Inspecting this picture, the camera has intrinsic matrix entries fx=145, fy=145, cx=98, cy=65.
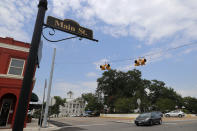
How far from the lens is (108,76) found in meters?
56.6

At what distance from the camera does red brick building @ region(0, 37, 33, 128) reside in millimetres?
13938

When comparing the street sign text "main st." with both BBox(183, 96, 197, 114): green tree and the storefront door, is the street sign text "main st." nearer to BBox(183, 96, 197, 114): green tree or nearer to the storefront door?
the storefront door

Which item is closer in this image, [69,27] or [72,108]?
[69,27]

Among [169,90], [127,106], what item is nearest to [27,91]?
[127,106]

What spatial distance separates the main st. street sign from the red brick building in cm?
1264

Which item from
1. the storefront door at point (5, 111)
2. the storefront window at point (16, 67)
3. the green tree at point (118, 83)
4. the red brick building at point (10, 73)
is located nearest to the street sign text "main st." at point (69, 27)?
the red brick building at point (10, 73)

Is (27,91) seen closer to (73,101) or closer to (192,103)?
(192,103)

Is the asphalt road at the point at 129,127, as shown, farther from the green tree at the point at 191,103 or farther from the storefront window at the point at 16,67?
the green tree at the point at 191,103

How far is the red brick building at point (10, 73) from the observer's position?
13.9 metres

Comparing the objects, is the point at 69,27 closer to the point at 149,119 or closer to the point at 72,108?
the point at 149,119

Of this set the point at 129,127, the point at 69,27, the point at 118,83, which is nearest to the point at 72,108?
the point at 118,83

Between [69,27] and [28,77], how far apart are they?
1.92 metres

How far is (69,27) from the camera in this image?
3.81 m

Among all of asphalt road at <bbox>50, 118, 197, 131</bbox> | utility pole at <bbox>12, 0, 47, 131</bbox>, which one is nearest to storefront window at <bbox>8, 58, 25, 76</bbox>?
asphalt road at <bbox>50, 118, 197, 131</bbox>
